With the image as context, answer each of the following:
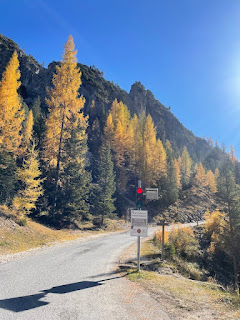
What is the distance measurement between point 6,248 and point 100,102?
67.2 m

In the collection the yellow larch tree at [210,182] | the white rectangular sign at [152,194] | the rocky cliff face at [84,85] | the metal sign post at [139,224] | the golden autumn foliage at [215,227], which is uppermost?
the rocky cliff face at [84,85]

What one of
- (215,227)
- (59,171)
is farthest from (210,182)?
(59,171)

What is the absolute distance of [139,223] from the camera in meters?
8.80

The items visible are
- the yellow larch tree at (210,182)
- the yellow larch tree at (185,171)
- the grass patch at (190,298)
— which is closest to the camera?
the grass patch at (190,298)

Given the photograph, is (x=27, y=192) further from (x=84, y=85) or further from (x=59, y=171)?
(x=84, y=85)

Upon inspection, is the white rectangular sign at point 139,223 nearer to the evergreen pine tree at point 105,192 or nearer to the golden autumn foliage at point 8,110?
the golden autumn foliage at point 8,110

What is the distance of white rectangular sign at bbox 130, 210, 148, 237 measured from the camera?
869 cm

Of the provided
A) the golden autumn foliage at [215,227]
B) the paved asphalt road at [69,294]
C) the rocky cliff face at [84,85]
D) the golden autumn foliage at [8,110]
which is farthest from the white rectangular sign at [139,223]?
the rocky cliff face at [84,85]

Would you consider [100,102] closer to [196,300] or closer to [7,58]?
[7,58]

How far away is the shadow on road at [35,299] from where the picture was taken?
5113 mm

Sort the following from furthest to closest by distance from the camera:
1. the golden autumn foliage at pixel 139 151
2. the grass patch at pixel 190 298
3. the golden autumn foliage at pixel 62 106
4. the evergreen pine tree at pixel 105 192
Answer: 1. the golden autumn foliage at pixel 139 151
2. the evergreen pine tree at pixel 105 192
3. the golden autumn foliage at pixel 62 106
4. the grass patch at pixel 190 298

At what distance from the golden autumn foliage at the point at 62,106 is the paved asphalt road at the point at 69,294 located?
16.6m

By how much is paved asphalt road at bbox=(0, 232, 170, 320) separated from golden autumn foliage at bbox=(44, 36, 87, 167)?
1659 cm

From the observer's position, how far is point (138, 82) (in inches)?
4552
